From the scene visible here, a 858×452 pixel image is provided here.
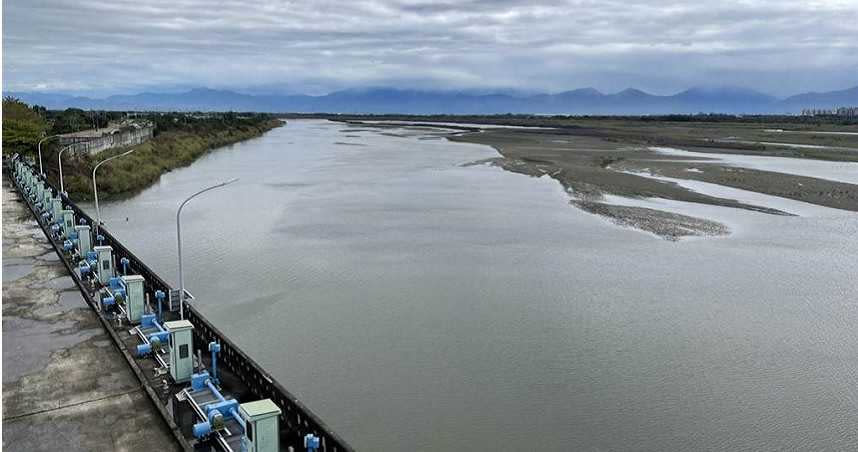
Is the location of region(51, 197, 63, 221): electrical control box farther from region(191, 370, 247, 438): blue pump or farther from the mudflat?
the mudflat

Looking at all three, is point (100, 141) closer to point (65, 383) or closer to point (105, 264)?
point (105, 264)

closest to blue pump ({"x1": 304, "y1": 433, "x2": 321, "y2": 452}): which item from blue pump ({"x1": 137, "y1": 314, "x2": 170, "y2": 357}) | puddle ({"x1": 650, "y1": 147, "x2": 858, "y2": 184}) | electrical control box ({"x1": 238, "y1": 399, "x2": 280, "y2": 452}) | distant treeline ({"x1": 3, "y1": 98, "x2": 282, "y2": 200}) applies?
electrical control box ({"x1": 238, "y1": 399, "x2": 280, "y2": 452})

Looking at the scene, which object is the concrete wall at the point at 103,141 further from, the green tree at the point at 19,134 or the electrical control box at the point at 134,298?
the electrical control box at the point at 134,298

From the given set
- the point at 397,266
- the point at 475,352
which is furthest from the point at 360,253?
the point at 475,352

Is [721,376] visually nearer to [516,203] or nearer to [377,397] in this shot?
[377,397]

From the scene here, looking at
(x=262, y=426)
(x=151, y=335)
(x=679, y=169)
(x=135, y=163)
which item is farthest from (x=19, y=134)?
(x=679, y=169)

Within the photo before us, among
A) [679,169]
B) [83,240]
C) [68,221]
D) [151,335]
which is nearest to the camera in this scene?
[151,335]
